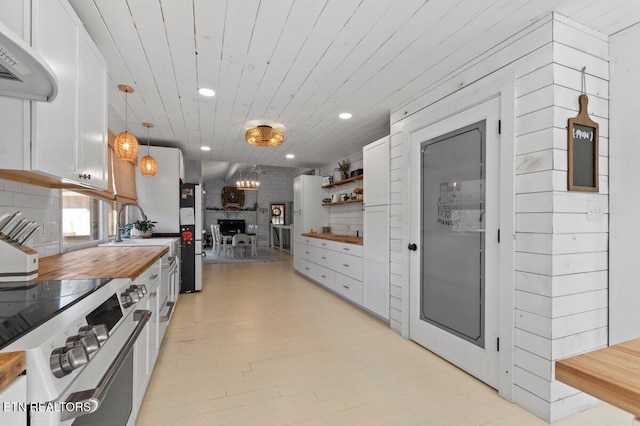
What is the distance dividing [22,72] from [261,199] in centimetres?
1100

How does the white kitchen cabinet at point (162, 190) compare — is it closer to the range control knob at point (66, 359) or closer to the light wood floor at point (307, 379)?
the light wood floor at point (307, 379)

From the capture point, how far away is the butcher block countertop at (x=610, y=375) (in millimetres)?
618

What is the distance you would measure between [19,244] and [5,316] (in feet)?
2.60

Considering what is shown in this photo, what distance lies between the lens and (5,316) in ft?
2.91

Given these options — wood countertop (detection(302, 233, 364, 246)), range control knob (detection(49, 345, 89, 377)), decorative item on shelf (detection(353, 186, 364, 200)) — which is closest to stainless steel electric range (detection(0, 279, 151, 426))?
range control knob (detection(49, 345, 89, 377))

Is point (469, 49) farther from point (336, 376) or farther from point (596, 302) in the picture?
point (336, 376)

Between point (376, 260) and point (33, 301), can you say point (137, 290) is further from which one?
point (376, 260)

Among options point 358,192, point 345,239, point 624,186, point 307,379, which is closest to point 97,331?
point 307,379

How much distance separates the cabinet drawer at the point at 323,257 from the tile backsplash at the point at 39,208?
11.1 ft

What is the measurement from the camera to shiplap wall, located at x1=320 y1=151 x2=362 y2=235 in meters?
5.31

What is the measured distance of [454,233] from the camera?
2488 millimetres

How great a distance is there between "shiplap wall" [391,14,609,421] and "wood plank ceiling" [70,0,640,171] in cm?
16

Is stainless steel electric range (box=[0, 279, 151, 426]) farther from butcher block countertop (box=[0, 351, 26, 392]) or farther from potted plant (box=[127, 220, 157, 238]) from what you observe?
potted plant (box=[127, 220, 157, 238])

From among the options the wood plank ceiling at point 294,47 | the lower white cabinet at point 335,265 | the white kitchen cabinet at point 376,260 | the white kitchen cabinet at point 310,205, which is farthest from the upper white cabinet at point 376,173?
the white kitchen cabinet at point 310,205
